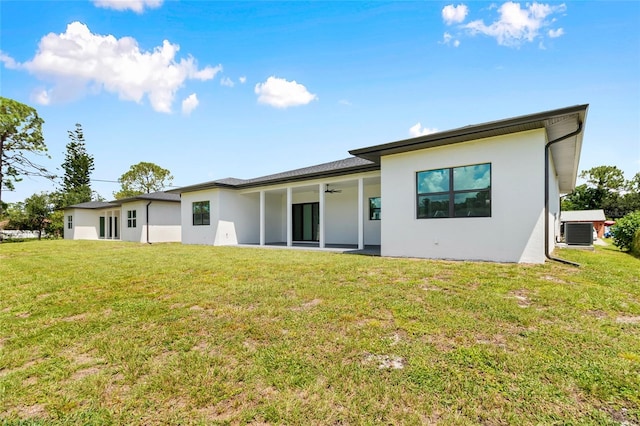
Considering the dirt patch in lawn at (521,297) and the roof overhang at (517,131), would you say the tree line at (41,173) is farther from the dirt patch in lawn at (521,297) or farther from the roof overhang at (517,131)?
the dirt patch in lawn at (521,297)

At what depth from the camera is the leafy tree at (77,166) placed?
3881 cm

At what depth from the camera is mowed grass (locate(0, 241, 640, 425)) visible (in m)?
1.97

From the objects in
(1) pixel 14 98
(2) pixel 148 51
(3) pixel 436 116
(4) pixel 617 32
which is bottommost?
(3) pixel 436 116

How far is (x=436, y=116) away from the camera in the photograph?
37.5ft

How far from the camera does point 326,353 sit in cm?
272

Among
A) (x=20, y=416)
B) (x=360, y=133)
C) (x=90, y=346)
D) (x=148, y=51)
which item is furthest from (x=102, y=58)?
(x=20, y=416)

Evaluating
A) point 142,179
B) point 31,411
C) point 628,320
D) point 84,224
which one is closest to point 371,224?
point 628,320

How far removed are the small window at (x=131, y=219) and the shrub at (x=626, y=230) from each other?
26.6 metres

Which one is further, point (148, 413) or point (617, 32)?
point (617, 32)

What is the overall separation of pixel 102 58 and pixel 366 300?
17046 millimetres

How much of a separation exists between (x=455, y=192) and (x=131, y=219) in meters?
21.0

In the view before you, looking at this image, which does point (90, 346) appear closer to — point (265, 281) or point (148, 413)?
point (148, 413)

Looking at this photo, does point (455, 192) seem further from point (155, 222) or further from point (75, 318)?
point (155, 222)

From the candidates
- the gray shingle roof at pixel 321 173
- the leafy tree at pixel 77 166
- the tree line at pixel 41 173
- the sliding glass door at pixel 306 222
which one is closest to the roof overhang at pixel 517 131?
the gray shingle roof at pixel 321 173
